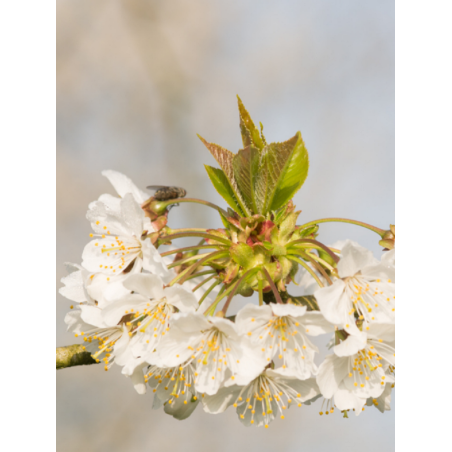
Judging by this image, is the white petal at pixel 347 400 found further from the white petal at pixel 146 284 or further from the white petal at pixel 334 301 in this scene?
the white petal at pixel 146 284

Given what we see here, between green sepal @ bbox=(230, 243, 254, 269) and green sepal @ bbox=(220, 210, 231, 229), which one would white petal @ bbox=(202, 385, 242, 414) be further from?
green sepal @ bbox=(220, 210, 231, 229)

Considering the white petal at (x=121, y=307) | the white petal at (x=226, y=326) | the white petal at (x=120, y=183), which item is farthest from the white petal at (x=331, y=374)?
the white petal at (x=120, y=183)

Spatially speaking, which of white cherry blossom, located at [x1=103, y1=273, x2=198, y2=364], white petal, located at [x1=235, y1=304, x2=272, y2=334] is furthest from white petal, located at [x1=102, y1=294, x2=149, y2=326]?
white petal, located at [x1=235, y1=304, x2=272, y2=334]

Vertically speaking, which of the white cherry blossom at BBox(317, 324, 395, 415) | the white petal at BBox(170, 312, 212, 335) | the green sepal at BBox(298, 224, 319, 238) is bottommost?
the white cherry blossom at BBox(317, 324, 395, 415)

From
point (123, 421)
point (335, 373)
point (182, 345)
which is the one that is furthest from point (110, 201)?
point (123, 421)

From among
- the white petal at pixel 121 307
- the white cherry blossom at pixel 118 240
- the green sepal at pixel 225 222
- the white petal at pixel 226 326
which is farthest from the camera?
the green sepal at pixel 225 222

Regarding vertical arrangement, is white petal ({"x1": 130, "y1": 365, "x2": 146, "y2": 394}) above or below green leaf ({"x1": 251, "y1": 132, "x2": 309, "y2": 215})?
below
